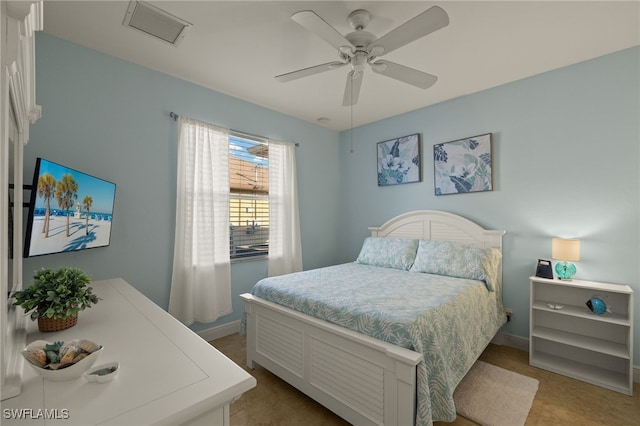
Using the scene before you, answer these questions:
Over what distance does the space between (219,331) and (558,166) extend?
146 inches

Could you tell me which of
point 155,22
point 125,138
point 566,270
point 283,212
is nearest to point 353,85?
point 155,22

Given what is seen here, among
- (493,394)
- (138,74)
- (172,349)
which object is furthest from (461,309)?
(138,74)

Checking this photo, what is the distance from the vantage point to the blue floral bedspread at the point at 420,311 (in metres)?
1.53

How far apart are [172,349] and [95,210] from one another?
1.53 metres

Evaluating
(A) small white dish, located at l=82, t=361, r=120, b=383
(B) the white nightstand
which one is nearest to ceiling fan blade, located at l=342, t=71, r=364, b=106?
(A) small white dish, located at l=82, t=361, r=120, b=383

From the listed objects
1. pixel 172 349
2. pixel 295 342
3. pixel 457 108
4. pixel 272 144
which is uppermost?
pixel 457 108

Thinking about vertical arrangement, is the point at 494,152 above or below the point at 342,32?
below

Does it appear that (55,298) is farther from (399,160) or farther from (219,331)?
(399,160)

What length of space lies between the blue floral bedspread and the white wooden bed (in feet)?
0.21

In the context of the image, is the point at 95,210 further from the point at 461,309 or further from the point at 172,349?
the point at 461,309

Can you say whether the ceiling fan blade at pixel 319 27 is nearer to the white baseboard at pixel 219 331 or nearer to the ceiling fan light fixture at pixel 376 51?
the ceiling fan light fixture at pixel 376 51

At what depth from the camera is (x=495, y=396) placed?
6.77ft

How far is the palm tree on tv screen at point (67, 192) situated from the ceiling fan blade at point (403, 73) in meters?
2.07

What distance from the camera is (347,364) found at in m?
1.76
